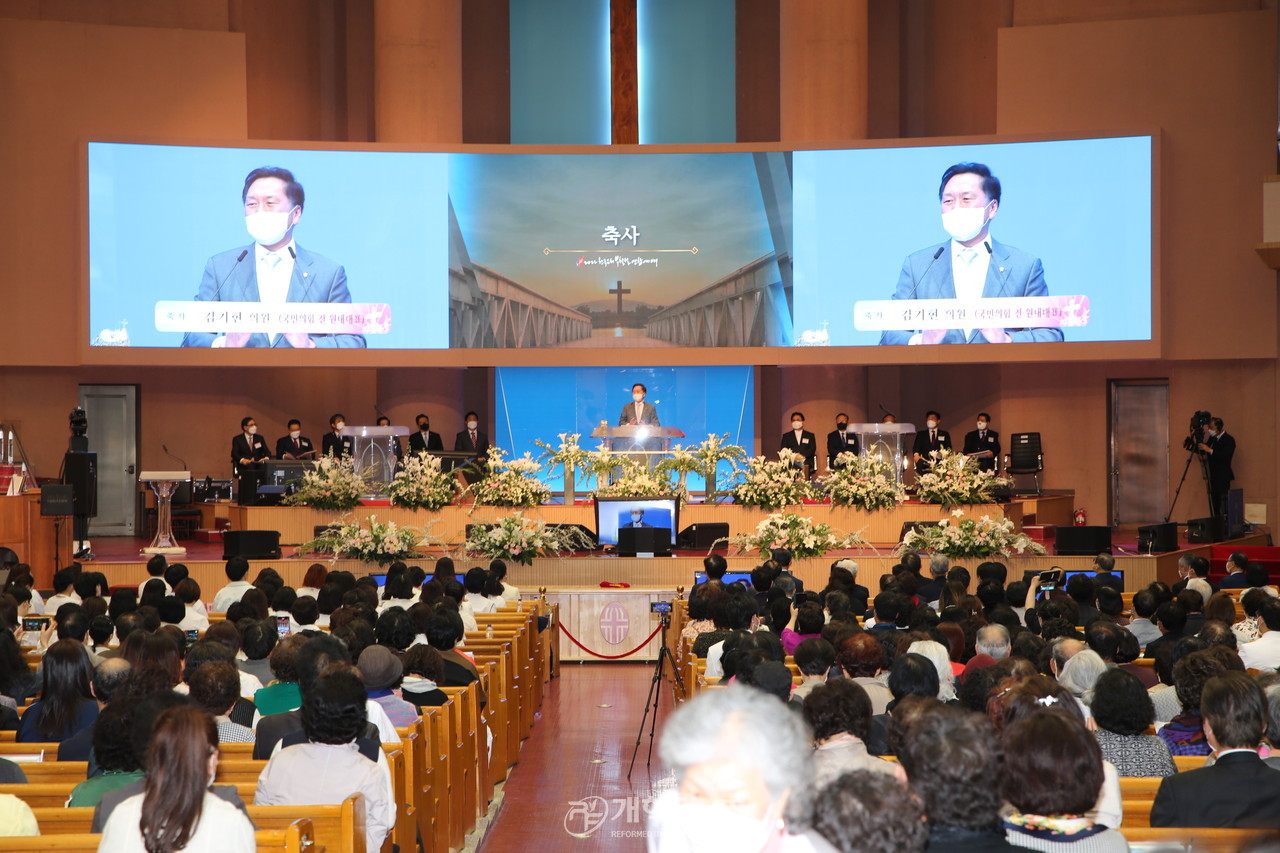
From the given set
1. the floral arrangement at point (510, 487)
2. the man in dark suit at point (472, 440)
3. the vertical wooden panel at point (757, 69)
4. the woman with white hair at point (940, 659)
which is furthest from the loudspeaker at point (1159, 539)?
the vertical wooden panel at point (757, 69)

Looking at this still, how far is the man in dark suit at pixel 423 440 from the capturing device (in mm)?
14164

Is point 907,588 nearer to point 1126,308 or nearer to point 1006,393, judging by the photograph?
point 1126,308

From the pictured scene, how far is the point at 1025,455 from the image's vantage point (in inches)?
560

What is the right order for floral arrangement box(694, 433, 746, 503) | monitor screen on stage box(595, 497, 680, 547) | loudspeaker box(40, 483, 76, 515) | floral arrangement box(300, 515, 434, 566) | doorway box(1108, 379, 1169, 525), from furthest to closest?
doorway box(1108, 379, 1169, 525) < floral arrangement box(694, 433, 746, 503) < monitor screen on stage box(595, 497, 680, 547) < loudspeaker box(40, 483, 76, 515) < floral arrangement box(300, 515, 434, 566)

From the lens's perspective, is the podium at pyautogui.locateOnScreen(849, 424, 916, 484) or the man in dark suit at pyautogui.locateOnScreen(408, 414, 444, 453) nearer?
the podium at pyautogui.locateOnScreen(849, 424, 916, 484)

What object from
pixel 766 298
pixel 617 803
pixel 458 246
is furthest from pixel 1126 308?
pixel 617 803

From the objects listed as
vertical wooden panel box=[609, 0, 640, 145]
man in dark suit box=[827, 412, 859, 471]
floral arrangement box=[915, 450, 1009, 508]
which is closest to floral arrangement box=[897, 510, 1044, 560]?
floral arrangement box=[915, 450, 1009, 508]

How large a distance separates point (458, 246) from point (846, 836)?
513 inches

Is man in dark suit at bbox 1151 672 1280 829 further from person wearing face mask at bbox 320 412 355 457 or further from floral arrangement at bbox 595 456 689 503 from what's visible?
person wearing face mask at bbox 320 412 355 457

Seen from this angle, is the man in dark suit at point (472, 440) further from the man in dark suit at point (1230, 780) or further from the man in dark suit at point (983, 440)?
the man in dark suit at point (1230, 780)

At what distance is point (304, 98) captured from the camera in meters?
16.9

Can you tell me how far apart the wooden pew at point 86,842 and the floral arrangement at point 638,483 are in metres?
8.30

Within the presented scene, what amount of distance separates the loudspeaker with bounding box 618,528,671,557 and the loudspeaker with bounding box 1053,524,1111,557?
10.1 ft

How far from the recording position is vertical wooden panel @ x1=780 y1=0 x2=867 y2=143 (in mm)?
15555
